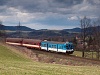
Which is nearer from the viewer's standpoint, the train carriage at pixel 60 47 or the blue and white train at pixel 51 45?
the train carriage at pixel 60 47

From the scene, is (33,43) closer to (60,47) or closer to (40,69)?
(60,47)

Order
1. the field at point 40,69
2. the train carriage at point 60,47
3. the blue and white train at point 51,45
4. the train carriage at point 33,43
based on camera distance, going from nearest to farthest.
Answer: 1. the field at point 40,69
2. the train carriage at point 60,47
3. the blue and white train at point 51,45
4. the train carriage at point 33,43

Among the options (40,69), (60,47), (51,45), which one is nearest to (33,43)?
(51,45)

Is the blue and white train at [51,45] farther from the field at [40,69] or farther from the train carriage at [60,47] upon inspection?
the field at [40,69]

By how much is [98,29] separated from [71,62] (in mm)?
33287

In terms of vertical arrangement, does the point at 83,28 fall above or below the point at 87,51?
above

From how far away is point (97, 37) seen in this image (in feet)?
228

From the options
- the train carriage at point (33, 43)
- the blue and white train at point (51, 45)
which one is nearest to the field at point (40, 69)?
the blue and white train at point (51, 45)

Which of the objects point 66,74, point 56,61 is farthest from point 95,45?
point 66,74

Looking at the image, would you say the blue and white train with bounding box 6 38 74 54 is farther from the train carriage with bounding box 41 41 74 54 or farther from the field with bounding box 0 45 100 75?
the field with bounding box 0 45 100 75

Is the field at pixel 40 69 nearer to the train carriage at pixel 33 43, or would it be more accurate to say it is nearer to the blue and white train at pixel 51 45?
the blue and white train at pixel 51 45

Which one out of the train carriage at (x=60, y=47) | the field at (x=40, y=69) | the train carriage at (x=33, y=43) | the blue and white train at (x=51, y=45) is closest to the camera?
the field at (x=40, y=69)

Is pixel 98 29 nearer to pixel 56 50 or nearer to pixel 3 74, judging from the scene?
pixel 56 50

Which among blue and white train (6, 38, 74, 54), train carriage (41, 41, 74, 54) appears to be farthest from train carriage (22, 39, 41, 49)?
train carriage (41, 41, 74, 54)
